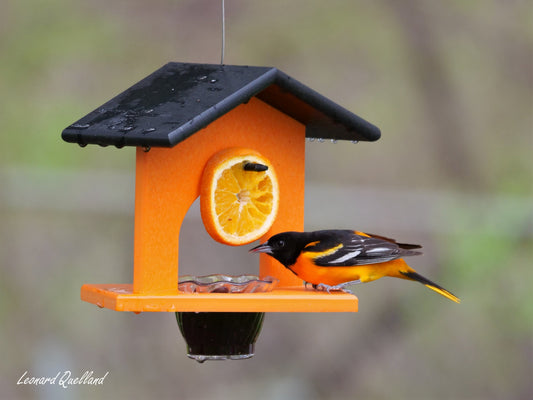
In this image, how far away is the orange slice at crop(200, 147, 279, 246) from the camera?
14.5 feet

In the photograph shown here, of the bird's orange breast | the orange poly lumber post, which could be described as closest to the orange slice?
the orange poly lumber post

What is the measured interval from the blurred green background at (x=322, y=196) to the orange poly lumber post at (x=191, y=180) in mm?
3831

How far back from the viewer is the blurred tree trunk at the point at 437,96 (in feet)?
32.5

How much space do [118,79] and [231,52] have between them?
45.0 inches

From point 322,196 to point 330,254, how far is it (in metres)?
4.02

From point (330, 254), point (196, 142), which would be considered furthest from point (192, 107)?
point (330, 254)

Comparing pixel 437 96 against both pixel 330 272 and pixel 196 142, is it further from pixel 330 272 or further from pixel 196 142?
pixel 196 142

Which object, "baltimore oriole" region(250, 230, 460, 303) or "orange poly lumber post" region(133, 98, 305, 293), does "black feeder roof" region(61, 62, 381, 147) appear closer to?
"orange poly lumber post" region(133, 98, 305, 293)

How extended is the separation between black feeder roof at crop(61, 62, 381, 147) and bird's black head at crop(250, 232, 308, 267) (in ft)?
1.84

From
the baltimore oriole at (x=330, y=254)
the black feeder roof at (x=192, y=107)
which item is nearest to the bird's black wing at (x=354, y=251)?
the baltimore oriole at (x=330, y=254)

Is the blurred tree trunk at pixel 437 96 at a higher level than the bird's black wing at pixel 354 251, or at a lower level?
higher

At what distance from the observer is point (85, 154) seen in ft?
30.3

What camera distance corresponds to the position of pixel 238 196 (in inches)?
179

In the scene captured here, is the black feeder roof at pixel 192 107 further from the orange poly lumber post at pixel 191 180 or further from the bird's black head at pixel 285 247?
the bird's black head at pixel 285 247
